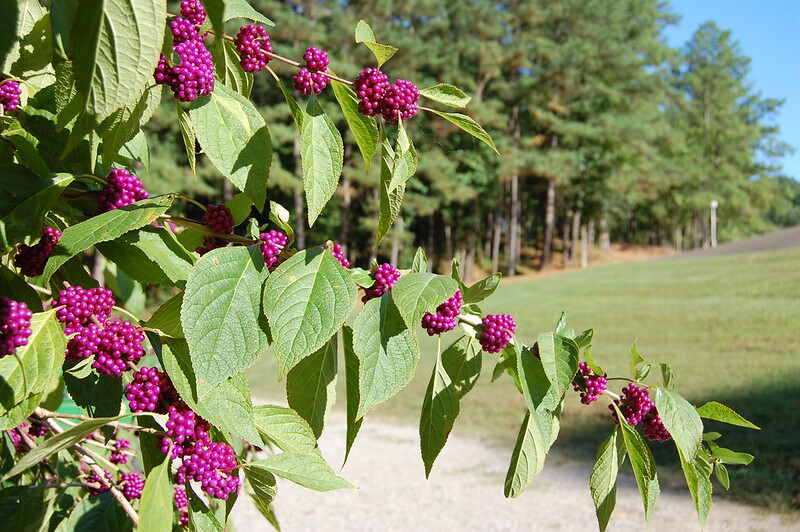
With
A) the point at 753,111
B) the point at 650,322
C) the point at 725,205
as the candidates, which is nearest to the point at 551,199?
the point at 650,322

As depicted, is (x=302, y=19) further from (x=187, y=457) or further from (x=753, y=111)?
(x=753, y=111)

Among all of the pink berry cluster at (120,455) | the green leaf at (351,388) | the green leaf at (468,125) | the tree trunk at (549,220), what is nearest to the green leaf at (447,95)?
the green leaf at (468,125)

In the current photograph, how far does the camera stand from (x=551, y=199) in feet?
90.8

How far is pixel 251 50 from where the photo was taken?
2.43ft

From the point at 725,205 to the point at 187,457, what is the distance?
1742 inches

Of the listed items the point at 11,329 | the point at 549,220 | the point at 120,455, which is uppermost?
the point at 549,220

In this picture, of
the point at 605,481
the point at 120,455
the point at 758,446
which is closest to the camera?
the point at 605,481

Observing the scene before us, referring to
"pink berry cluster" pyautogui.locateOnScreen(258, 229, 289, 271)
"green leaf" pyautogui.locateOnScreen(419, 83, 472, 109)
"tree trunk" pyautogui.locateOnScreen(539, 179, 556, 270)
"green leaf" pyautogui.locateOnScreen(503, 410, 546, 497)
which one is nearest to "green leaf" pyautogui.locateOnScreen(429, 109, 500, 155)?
"green leaf" pyautogui.locateOnScreen(419, 83, 472, 109)

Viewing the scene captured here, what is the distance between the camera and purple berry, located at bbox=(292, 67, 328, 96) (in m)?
0.73

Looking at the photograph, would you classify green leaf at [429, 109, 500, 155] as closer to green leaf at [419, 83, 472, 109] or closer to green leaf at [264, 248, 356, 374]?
green leaf at [419, 83, 472, 109]

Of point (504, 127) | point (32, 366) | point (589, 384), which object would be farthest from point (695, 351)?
point (504, 127)

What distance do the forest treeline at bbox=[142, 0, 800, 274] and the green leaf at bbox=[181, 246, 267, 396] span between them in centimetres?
1490

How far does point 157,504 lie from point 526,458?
0.45 meters

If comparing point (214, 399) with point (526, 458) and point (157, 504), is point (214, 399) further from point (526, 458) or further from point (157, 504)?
point (526, 458)
